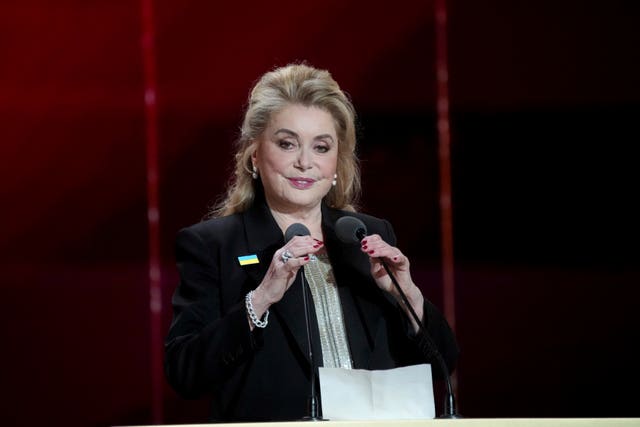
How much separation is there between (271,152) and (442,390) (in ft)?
4.95

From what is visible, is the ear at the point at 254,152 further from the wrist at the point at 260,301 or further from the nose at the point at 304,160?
the wrist at the point at 260,301

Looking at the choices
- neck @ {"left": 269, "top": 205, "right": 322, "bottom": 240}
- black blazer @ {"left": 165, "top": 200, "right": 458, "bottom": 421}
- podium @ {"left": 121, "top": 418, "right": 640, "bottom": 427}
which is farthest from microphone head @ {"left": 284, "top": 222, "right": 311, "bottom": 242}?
podium @ {"left": 121, "top": 418, "right": 640, "bottom": 427}

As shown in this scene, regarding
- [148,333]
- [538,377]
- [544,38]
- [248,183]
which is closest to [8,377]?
[148,333]

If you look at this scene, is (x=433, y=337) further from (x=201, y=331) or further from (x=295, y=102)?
(x=295, y=102)

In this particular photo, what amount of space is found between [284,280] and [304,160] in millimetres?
384

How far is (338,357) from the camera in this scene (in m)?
2.37

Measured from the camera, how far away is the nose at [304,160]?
2.47 m

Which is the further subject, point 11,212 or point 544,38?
point 544,38

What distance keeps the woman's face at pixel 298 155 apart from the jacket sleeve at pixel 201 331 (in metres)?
0.22

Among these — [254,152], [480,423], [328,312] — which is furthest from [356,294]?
[480,423]

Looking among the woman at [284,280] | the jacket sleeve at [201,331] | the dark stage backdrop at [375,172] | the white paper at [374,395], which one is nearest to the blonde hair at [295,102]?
the woman at [284,280]

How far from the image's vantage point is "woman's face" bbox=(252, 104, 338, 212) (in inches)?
97.8

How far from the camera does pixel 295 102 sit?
8.35 ft

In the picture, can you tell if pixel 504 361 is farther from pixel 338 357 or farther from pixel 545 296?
pixel 338 357
